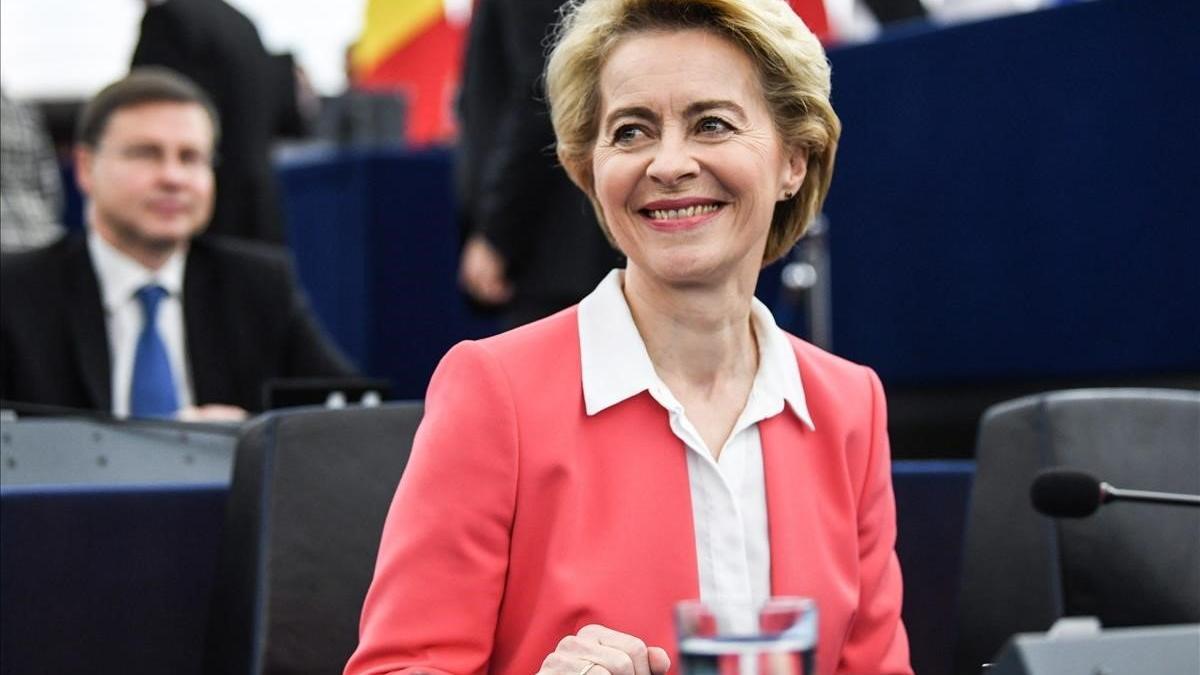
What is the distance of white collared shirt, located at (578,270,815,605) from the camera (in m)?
1.68

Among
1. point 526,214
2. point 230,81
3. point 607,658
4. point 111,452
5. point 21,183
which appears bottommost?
point 607,658

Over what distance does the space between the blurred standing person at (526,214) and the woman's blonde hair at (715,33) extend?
1561mm

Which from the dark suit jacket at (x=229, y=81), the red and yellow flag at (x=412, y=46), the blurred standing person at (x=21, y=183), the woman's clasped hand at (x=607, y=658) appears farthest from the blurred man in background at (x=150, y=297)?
the red and yellow flag at (x=412, y=46)

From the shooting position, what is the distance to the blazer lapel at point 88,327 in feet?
10.6

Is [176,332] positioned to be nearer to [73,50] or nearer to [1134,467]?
[1134,467]

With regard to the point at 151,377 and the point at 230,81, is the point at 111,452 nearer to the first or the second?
the point at 151,377

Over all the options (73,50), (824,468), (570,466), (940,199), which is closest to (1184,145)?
(940,199)

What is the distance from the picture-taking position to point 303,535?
196cm

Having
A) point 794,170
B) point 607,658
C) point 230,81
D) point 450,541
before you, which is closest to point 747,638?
point 607,658

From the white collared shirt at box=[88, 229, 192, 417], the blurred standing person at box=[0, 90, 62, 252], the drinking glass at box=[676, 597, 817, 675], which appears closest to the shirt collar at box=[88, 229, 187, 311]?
the white collared shirt at box=[88, 229, 192, 417]

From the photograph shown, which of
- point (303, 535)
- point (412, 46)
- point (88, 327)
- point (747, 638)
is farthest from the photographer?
point (412, 46)

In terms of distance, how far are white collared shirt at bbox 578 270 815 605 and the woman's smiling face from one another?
0.24 feet

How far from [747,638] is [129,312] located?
2.63m

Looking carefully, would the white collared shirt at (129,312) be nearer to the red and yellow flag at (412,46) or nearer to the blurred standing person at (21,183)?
the blurred standing person at (21,183)
